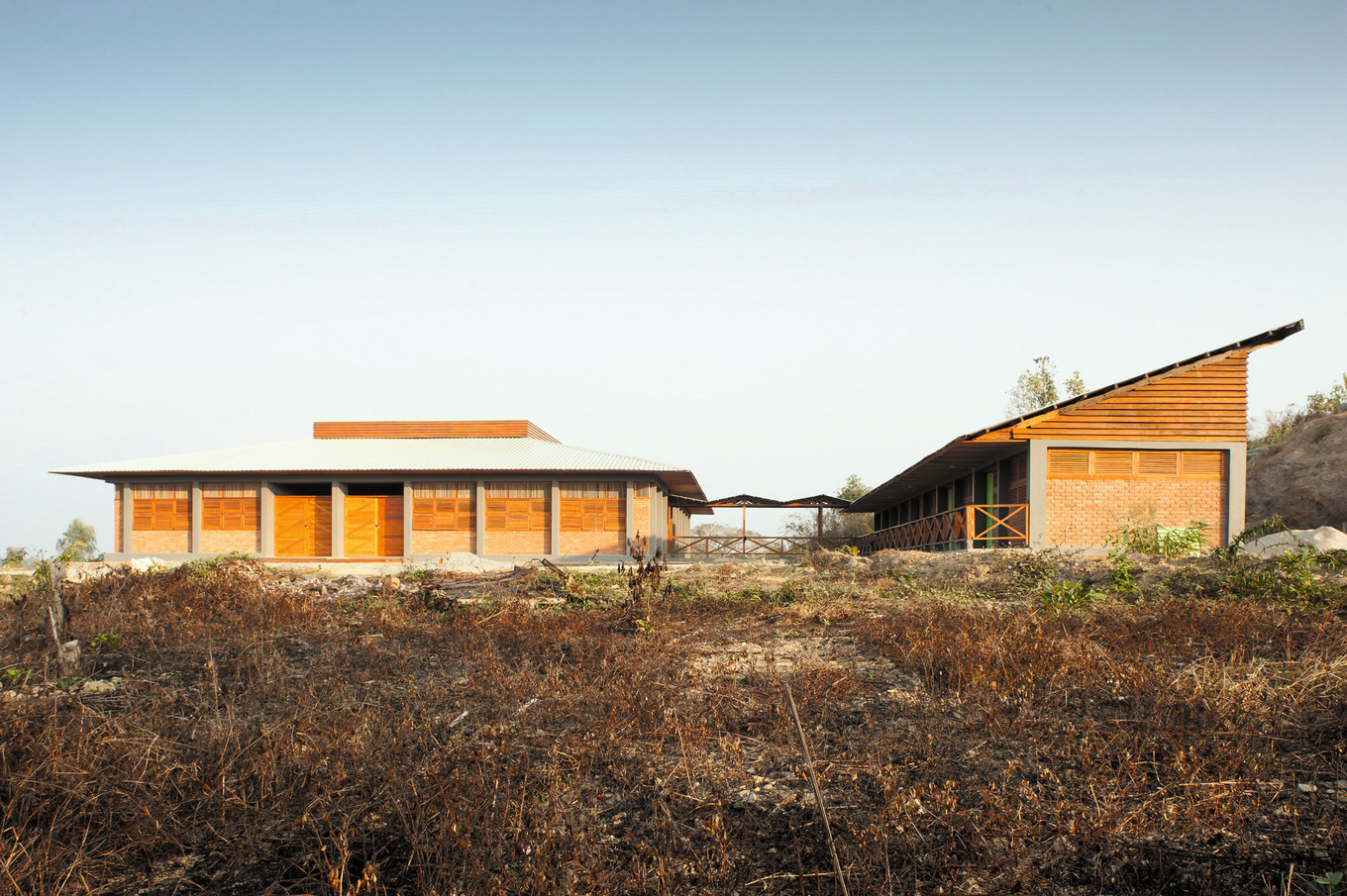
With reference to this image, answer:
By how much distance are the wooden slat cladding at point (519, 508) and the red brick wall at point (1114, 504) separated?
1389cm

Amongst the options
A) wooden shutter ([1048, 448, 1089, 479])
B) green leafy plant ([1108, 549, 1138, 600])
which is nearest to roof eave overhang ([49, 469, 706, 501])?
wooden shutter ([1048, 448, 1089, 479])

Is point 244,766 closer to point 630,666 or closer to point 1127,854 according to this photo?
point 630,666

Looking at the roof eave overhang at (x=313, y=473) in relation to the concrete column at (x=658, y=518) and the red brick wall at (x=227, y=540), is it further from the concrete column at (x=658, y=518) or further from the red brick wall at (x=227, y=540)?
the red brick wall at (x=227, y=540)

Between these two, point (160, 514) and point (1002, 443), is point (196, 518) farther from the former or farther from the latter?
point (1002, 443)

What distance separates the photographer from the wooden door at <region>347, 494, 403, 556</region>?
25766 mm

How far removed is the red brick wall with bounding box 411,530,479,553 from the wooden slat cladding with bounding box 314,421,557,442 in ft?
17.0

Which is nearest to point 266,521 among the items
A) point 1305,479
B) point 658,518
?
point 658,518

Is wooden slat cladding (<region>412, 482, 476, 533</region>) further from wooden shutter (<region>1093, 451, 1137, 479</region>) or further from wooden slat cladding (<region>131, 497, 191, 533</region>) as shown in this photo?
wooden shutter (<region>1093, 451, 1137, 479</region>)

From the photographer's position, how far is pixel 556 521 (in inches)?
986

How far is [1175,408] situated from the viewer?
18.8 meters

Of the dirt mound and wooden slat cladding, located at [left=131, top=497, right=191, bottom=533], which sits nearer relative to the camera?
the dirt mound

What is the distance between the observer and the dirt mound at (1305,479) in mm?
24703

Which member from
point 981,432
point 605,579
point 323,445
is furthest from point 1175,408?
point 323,445

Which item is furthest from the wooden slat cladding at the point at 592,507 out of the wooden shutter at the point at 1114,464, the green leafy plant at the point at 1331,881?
the green leafy plant at the point at 1331,881
